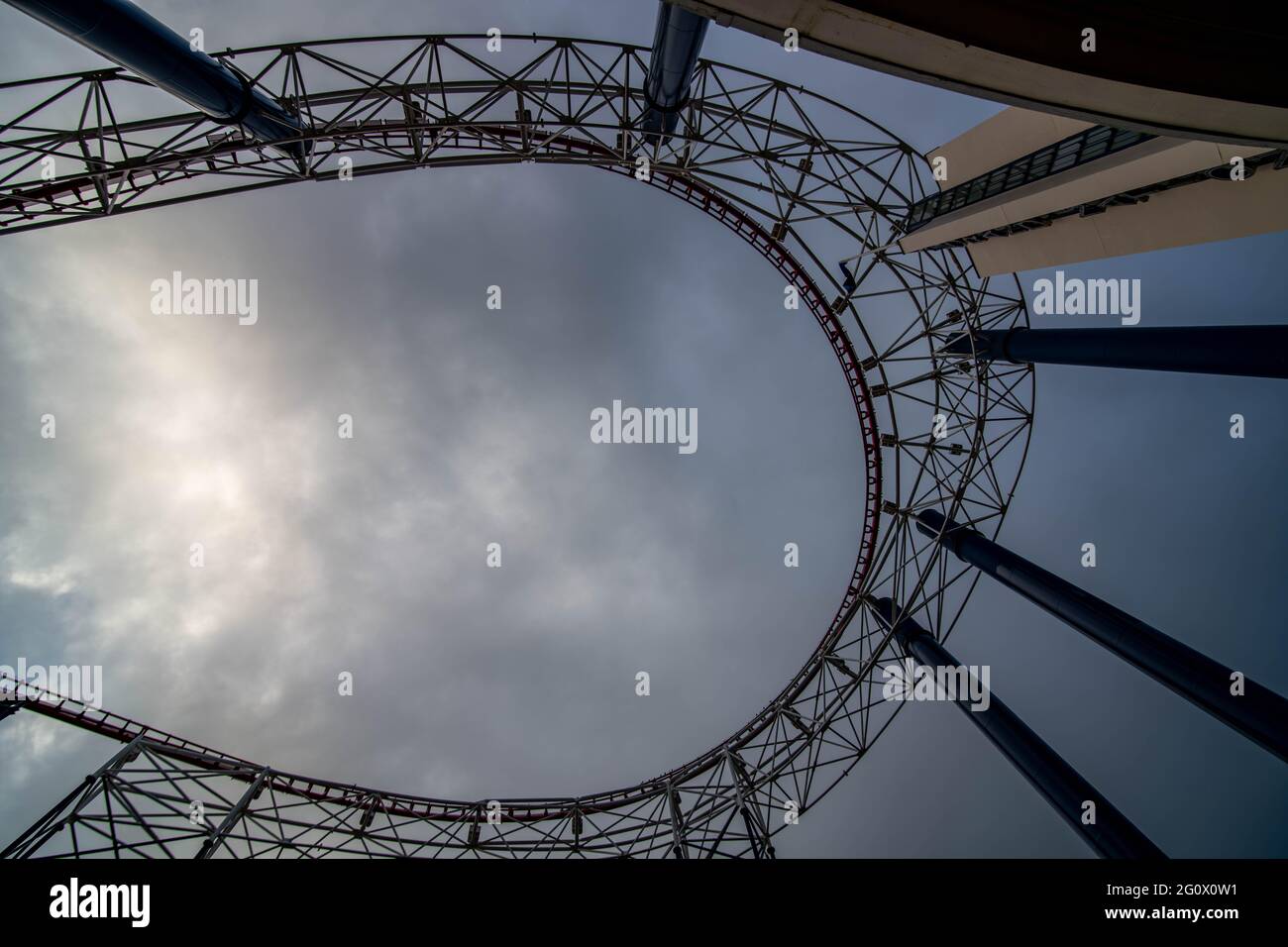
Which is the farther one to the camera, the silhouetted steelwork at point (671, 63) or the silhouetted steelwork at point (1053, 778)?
the silhouetted steelwork at point (1053, 778)

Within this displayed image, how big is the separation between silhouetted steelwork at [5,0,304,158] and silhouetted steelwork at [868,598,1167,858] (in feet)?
73.4

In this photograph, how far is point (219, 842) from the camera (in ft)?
49.2

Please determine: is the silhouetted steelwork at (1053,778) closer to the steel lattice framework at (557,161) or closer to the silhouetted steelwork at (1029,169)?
the steel lattice framework at (557,161)

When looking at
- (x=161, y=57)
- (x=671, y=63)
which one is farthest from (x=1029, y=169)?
(x=161, y=57)

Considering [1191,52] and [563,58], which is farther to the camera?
[563,58]

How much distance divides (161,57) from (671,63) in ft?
31.6

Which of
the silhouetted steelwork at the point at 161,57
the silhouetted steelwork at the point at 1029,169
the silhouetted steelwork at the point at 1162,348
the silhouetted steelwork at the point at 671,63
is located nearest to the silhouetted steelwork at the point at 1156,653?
the silhouetted steelwork at the point at 1162,348

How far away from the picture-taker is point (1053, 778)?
42.8ft

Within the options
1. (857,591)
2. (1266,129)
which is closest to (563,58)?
(1266,129)

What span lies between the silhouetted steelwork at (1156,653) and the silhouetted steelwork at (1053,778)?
2.85m

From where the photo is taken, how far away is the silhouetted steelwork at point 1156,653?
31.2 ft

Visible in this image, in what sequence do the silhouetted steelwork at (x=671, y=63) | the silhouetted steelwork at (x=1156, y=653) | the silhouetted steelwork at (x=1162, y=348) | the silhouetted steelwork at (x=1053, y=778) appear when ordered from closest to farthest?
the silhouetted steelwork at (x=1162, y=348) < the silhouetted steelwork at (x=1156, y=653) < the silhouetted steelwork at (x=671, y=63) < the silhouetted steelwork at (x=1053, y=778)
